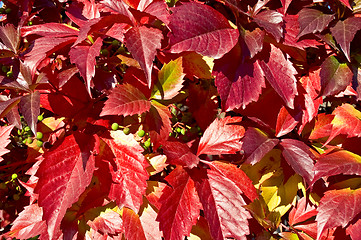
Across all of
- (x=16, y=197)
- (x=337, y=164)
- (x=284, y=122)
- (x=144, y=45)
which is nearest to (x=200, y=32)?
(x=144, y=45)

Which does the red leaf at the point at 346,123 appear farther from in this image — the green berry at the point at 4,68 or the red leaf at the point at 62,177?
the green berry at the point at 4,68

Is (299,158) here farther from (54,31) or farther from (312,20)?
(54,31)

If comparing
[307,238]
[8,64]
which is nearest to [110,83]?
[8,64]

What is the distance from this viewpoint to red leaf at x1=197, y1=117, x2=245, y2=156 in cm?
93

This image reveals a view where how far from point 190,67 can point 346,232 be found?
63cm

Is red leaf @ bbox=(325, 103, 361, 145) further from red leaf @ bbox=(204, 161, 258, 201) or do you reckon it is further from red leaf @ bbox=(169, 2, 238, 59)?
red leaf @ bbox=(169, 2, 238, 59)

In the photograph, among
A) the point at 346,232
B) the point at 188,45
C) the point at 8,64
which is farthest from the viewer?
the point at 8,64

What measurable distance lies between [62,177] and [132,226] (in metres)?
0.24

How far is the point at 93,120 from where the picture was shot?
3.28 feet

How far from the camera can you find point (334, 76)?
90 centimetres

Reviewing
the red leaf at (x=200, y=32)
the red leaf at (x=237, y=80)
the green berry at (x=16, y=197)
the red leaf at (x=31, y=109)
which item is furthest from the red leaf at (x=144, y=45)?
the green berry at (x=16, y=197)

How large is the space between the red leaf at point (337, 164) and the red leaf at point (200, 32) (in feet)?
1.23

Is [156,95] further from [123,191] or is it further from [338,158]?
[338,158]

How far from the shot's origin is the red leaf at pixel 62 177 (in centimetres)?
83
